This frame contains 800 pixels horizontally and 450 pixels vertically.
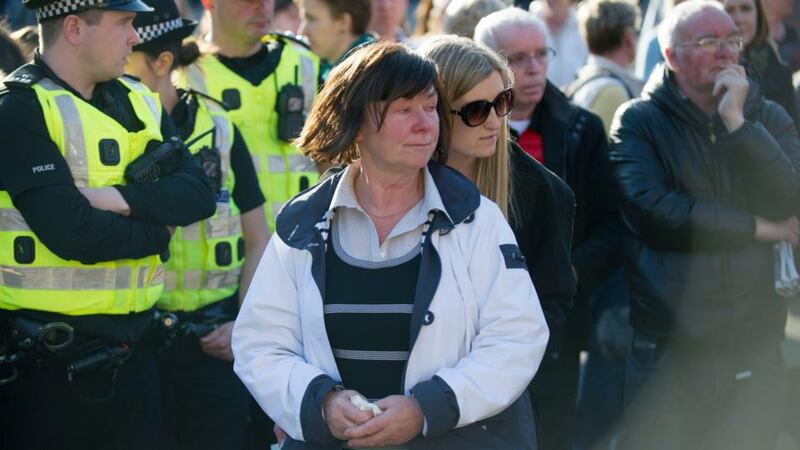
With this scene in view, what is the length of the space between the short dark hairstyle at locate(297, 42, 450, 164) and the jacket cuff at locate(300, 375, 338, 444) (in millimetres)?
670

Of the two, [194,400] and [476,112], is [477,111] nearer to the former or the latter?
[476,112]

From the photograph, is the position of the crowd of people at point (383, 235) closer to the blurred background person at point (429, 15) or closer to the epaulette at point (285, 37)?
the epaulette at point (285, 37)

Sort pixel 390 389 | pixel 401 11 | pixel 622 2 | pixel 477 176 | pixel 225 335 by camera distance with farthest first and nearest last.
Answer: pixel 401 11 → pixel 622 2 → pixel 225 335 → pixel 477 176 → pixel 390 389

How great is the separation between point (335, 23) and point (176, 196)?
7.81 feet

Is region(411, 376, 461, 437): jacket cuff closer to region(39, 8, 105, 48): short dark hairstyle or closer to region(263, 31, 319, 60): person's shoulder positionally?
region(39, 8, 105, 48): short dark hairstyle

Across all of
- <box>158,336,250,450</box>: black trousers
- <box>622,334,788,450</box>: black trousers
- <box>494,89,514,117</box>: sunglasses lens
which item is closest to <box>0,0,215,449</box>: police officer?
<box>158,336,250,450</box>: black trousers

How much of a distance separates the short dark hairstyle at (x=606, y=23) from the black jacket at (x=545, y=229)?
311 cm

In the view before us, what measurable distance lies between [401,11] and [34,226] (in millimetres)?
4698

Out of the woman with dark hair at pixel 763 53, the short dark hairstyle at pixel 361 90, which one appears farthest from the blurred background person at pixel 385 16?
the short dark hairstyle at pixel 361 90

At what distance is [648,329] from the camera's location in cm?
538

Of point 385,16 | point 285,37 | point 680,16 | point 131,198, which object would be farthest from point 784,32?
point 131,198

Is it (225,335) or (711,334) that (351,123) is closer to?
(225,335)

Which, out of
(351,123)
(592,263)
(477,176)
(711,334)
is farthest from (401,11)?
(351,123)

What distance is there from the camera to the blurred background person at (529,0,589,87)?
361 inches
